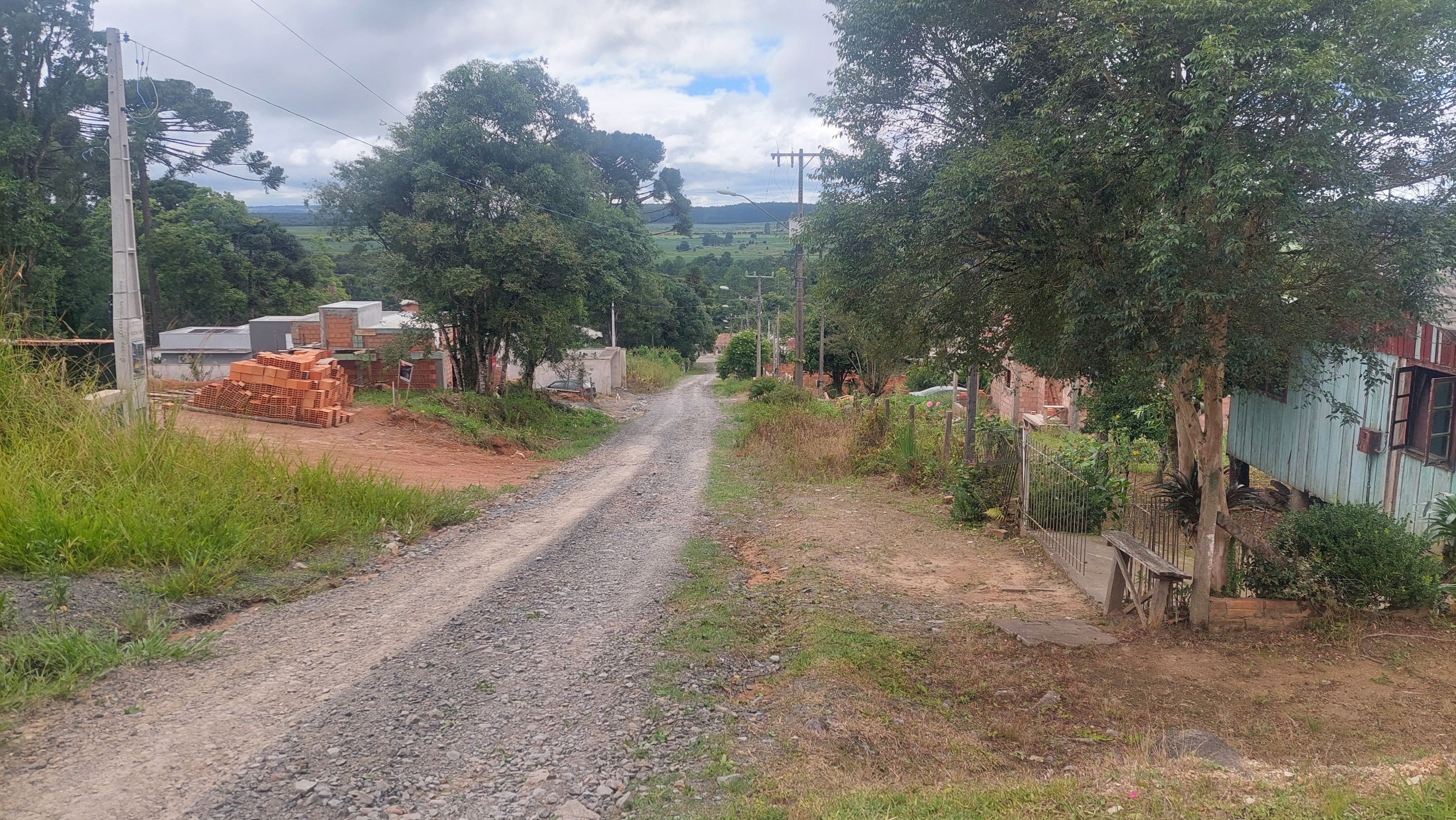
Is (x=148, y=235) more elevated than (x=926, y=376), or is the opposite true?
(x=148, y=235)

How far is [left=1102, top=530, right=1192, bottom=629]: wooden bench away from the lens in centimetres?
664

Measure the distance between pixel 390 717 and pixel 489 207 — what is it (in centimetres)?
1861

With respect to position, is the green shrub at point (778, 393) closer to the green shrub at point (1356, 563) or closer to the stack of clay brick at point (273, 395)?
the stack of clay brick at point (273, 395)

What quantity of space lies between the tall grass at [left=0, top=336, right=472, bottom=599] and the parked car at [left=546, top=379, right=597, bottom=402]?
90.2ft

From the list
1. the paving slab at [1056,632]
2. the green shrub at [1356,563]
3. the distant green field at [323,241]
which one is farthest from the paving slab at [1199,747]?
the distant green field at [323,241]

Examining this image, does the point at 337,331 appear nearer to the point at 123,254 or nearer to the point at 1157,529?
the point at 123,254

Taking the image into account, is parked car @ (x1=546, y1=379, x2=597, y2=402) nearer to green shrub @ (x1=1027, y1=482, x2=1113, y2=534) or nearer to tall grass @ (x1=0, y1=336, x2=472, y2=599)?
tall grass @ (x1=0, y1=336, x2=472, y2=599)

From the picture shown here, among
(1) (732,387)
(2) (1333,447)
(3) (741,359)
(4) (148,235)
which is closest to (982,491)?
(2) (1333,447)

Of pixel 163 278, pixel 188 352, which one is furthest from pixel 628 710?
pixel 163 278

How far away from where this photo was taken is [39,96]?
29562mm

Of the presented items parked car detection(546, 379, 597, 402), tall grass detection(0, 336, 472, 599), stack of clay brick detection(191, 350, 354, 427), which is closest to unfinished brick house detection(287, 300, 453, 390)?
stack of clay brick detection(191, 350, 354, 427)

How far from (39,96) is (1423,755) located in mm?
38978

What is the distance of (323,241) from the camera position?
49969 mm

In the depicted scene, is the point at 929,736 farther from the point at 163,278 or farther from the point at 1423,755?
the point at 163,278
